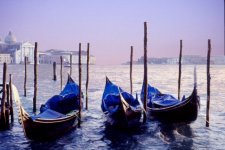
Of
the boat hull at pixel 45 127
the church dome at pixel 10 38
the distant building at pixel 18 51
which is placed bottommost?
the boat hull at pixel 45 127

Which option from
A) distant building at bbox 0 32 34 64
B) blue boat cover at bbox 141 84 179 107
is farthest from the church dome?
blue boat cover at bbox 141 84 179 107

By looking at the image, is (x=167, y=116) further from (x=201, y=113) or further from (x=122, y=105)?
(x=201, y=113)

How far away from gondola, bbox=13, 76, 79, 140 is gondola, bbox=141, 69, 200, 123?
370cm

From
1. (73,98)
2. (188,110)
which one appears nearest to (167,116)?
(188,110)

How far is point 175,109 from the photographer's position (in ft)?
41.7

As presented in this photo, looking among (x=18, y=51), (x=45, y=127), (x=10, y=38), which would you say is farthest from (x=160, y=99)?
(x=10, y=38)

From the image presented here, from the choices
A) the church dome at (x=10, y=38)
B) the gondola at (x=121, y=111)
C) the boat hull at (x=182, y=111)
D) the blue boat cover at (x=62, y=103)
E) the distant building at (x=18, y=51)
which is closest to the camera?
the gondola at (x=121, y=111)

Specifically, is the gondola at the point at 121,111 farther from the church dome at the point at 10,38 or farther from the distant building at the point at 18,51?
the church dome at the point at 10,38

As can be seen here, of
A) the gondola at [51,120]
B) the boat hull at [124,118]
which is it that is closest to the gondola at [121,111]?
the boat hull at [124,118]

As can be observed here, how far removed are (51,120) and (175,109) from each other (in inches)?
209

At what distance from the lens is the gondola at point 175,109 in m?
12.4

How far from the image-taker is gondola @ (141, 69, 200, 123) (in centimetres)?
1244

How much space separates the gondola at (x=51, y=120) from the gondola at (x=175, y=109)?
3.70 m

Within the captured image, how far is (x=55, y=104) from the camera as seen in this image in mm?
13250
